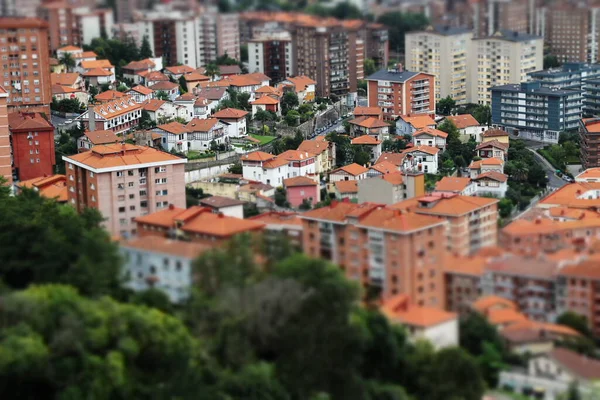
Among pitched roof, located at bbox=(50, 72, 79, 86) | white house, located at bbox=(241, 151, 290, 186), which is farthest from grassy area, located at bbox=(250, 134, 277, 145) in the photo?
pitched roof, located at bbox=(50, 72, 79, 86)

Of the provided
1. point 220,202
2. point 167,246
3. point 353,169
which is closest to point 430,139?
point 353,169

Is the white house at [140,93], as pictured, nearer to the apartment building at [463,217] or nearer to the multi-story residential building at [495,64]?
the multi-story residential building at [495,64]

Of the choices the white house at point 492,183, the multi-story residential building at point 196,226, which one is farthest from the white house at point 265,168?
the multi-story residential building at point 196,226

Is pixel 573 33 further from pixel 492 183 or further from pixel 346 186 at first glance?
pixel 346 186

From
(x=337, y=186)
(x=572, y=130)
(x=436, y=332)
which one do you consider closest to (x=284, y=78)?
(x=572, y=130)

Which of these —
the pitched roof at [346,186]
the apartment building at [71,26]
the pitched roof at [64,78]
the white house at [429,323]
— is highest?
the apartment building at [71,26]

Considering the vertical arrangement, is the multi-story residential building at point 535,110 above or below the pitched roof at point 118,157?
below

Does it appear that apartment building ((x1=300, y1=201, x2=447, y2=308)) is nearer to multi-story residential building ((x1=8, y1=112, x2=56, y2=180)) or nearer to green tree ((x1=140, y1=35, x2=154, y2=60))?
multi-story residential building ((x1=8, y1=112, x2=56, y2=180))

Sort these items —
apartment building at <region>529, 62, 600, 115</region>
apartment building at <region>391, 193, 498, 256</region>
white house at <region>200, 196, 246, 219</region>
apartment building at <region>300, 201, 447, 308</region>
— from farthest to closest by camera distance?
apartment building at <region>529, 62, 600, 115</region>
white house at <region>200, 196, 246, 219</region>
apartment building at <region>391, 193, 498, 256</region>
apartment building at <region>300, 201, 447, 308</region>
